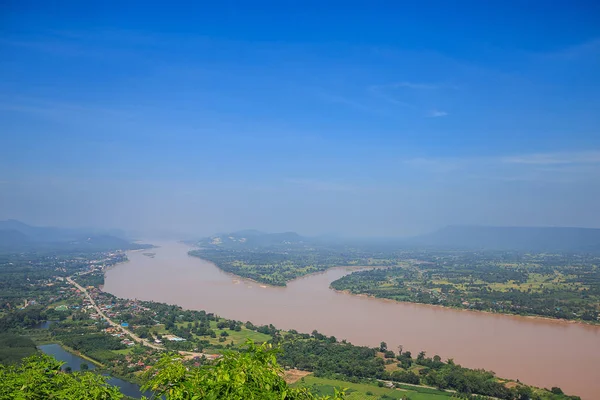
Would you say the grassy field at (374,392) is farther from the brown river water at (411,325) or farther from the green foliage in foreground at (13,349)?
the green foliage in foreground at (13,349)

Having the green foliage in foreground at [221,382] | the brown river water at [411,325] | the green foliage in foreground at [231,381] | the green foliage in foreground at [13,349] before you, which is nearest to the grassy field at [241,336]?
the brown river water at [411,325]

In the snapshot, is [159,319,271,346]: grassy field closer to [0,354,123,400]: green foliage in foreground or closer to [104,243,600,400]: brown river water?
[104,243,600,400]: brown river water

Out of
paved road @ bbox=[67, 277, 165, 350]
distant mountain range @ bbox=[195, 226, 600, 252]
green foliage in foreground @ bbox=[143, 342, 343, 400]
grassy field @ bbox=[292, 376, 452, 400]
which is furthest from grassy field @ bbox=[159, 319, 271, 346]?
distant mountain range @ bbox=[195, 226, 600, 252]

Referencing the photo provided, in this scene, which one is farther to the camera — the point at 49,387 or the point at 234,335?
the point at 234,335

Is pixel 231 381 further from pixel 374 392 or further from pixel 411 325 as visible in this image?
pixel 411 325

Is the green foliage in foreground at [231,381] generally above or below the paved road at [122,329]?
above

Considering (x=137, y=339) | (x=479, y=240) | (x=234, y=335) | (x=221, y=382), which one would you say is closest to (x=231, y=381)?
(x=221, y=382)
